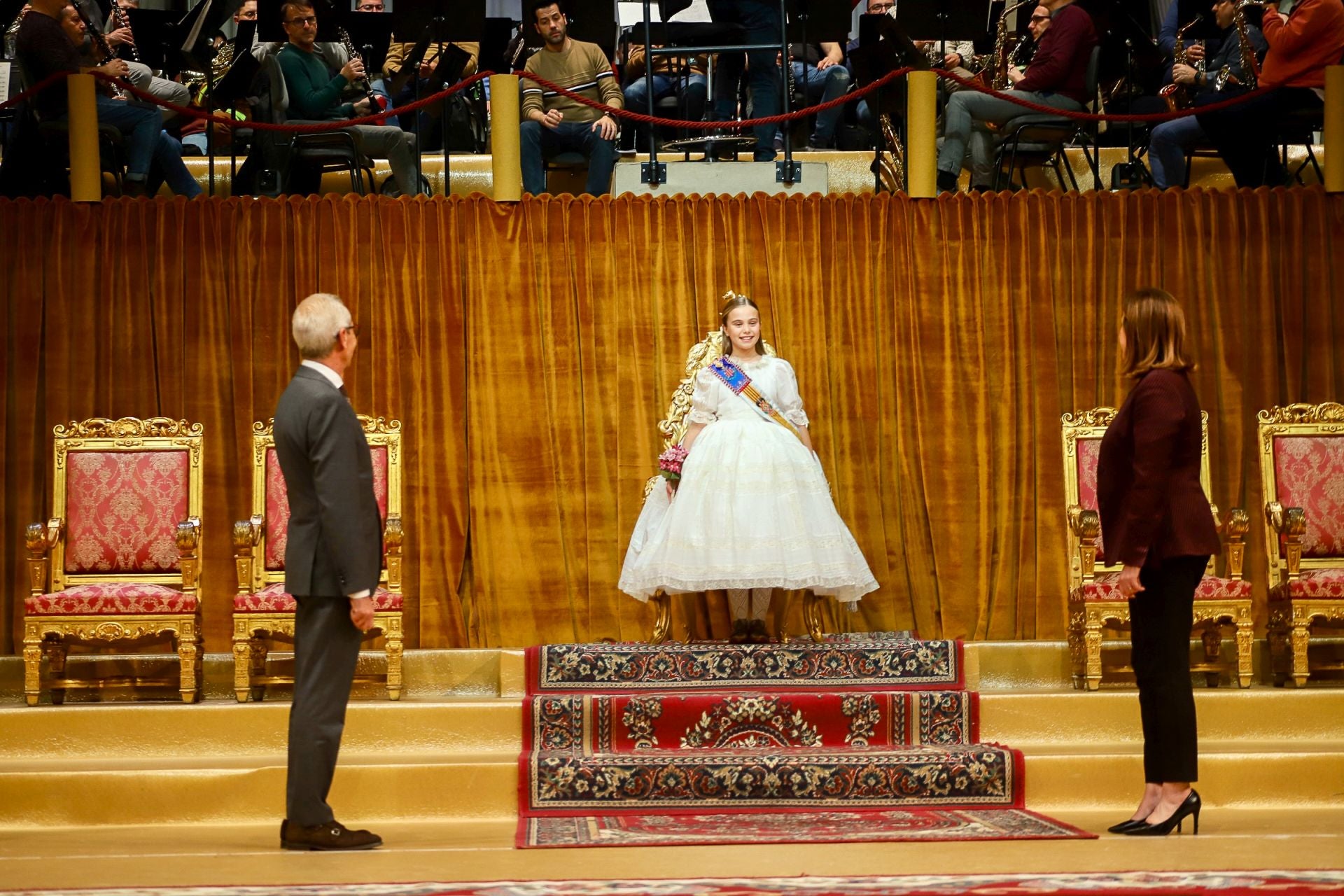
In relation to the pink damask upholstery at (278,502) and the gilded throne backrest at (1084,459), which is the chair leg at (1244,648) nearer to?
the gilded throne backrest at (1084,459)

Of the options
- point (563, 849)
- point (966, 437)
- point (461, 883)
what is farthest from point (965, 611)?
point (461, 883)

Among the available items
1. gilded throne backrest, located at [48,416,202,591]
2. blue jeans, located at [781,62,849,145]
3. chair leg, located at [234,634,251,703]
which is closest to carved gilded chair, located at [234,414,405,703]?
chair leg, located at [234,634,251,703]

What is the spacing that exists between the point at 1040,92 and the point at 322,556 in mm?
4873

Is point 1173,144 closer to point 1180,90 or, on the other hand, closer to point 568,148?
point 1180,90

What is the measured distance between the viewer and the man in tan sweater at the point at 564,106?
7.83 metres

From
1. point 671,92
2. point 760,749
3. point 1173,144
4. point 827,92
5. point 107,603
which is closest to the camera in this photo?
point 760,749

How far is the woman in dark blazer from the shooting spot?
13.3 feet

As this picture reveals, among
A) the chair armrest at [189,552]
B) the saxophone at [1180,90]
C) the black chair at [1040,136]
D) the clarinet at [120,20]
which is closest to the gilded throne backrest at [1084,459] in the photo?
the black chair at [1040,136]

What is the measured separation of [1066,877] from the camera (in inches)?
135

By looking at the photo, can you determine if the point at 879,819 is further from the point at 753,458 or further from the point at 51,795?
the point at 51,795

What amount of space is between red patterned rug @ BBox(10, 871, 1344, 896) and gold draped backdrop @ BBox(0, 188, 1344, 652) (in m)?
3.10

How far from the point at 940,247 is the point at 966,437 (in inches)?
33.9

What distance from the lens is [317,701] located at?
13.0 feet

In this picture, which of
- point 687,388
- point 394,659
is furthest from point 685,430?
point 394,659
